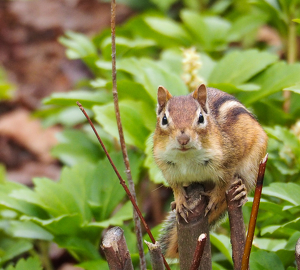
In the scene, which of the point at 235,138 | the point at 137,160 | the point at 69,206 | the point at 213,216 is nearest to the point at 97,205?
the point at 69,206

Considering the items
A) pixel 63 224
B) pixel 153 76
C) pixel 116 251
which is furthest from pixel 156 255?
pixel 153 76

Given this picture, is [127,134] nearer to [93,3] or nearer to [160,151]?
[160,151]

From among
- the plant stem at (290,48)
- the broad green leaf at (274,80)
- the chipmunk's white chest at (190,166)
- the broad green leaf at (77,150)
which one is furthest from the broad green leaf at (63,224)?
the plant stem at (290,48)

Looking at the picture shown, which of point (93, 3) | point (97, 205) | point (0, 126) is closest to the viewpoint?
point (97, 205)

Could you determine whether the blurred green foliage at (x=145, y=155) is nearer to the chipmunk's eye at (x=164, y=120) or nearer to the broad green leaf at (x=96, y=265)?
the broad green leaf at (x=96, y=265)

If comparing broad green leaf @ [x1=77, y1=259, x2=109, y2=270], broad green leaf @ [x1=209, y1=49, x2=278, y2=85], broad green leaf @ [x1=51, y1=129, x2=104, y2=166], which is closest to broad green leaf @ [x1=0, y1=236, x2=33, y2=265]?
broad green leaf @ [x1=77, y1=259, x2=109, y2=270]

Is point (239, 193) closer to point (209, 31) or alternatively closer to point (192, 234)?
point (192, 234)
